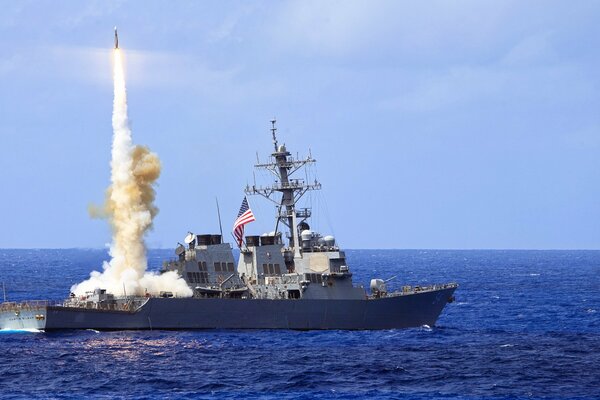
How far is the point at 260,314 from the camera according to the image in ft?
178

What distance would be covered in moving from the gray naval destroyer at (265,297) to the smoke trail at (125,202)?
152cm

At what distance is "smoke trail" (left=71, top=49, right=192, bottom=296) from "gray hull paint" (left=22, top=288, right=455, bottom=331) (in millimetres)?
2277

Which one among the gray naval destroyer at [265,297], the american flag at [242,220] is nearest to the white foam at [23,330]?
the gray naval destroyer at [265,297]

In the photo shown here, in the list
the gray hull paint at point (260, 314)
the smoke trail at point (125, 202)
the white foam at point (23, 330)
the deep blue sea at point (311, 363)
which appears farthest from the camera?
the smoke trail at point (125, 202)

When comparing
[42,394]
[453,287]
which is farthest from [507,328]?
[42,394]

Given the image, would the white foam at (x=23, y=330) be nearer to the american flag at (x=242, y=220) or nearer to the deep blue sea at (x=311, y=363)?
the deep blue sea at (x=311, y=363)

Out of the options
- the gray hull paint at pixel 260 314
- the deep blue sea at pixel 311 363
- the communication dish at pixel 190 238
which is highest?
the communication dish at pixel 190 238

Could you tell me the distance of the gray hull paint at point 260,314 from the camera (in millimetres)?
51281

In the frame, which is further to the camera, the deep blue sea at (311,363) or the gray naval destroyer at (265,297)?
the gray naval destroyer at (265,297)

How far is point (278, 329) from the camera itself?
54594 mm

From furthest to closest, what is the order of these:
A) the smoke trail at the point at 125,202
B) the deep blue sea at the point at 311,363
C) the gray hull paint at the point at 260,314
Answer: the smoke trail at the point at 125,202 → the gray hull paint at the point at 260,314 → the deep blue sea at the point at 311,363

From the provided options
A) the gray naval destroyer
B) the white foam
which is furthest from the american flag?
the white foam

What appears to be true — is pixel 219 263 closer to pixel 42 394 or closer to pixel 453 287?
pixel 453 287

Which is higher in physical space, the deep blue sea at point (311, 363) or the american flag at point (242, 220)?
the american flag at point (242, 220)
